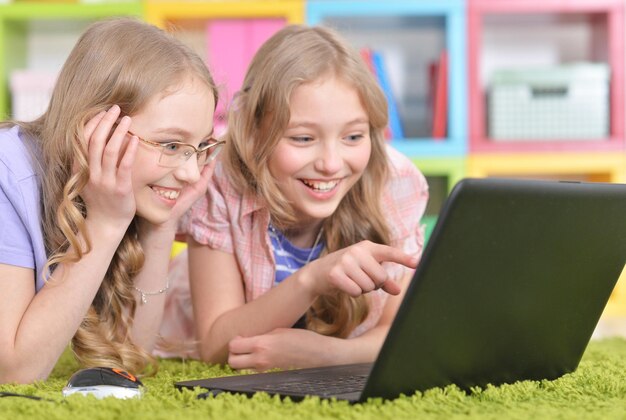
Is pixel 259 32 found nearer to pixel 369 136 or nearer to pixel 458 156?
pixel 458 156

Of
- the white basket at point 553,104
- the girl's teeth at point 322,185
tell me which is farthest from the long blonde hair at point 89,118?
the white basket at point 553,104

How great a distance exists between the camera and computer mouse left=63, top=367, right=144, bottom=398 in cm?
87

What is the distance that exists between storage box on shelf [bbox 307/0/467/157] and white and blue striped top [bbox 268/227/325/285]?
4.06 feet

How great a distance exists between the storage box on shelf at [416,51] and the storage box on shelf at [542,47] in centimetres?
5

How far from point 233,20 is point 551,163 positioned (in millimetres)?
1032

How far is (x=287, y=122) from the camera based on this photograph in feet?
4.41

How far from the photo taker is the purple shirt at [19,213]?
1084 millimetres

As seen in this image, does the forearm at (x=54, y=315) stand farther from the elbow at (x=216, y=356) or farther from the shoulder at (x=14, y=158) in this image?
the elbow at (x=216, y=356)

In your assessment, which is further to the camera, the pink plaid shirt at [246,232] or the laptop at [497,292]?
the pink plaid shirt at [246,232]

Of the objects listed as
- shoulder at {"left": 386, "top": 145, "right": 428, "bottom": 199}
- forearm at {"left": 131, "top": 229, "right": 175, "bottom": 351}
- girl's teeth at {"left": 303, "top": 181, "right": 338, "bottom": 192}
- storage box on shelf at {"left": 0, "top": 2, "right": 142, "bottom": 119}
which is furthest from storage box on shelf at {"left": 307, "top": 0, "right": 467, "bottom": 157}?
forearm at {"left": 131, "top": 229, "right": 175, "bottom": 351}

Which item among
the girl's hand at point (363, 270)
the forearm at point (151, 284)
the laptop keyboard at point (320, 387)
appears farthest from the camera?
the forearm at point (151, 284)

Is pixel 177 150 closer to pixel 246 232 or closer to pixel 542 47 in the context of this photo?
pixel 246 232

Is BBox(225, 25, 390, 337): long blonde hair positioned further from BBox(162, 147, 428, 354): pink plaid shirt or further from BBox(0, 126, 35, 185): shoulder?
A: BBox(0, 126, 35, 185): shoulder

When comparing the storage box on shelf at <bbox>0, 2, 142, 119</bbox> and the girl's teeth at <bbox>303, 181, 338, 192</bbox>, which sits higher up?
the storage box on shelf at <bbox>0, 2, 142, 119</bbox>
